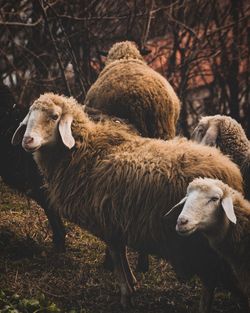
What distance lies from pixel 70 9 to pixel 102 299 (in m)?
4.54

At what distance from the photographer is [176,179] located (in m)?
4.46

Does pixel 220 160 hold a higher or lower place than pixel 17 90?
higher

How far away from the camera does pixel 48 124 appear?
4844mm

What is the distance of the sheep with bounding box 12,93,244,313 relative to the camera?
14.6ft

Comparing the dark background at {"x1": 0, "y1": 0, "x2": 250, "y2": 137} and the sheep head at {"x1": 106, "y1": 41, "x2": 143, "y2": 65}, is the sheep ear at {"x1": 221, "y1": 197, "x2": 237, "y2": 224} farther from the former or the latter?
the dark background at {"x1": 0, "y1": 0, "x2": 250, "y2": 137}

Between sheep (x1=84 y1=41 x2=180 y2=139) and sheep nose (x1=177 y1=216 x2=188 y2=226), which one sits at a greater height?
sheep (x1=84 y1=41 x2=180 y2=139)

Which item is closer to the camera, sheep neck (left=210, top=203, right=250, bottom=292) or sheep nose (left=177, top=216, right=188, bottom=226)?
sheep nose (left=177, top=216, right=188, bottom=226)

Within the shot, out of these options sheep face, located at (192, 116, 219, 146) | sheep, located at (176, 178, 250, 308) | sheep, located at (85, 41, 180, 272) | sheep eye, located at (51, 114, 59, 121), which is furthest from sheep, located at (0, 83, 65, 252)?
sheep, located at (176, 178, 250, 308)

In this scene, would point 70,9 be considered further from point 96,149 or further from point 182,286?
point 182,286

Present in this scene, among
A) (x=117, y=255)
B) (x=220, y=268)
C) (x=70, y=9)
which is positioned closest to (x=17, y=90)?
(x=70, y=9)

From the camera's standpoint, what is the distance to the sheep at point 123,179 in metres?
4.45

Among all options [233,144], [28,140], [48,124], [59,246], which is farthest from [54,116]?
[233,144]

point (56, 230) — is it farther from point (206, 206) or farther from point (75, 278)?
point (206, 206)

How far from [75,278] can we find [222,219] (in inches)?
54.9
